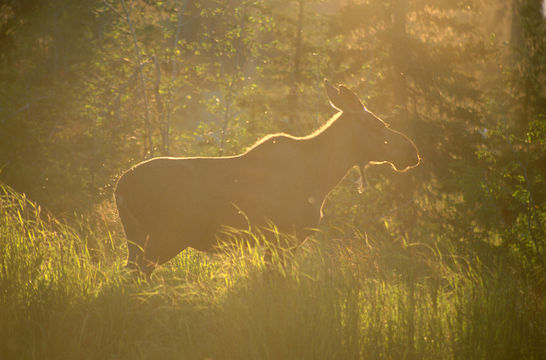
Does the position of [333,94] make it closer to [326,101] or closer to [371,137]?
[371,137]

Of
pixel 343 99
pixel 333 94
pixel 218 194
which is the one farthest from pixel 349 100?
pixel 218 194

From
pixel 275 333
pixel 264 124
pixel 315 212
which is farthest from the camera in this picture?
pixel 264 124

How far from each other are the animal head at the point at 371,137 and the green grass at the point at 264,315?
2.01 meters

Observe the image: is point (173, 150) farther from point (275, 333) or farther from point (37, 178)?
point (275, 333)

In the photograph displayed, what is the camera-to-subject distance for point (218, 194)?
6.64 m

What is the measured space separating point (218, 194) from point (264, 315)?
1988mm

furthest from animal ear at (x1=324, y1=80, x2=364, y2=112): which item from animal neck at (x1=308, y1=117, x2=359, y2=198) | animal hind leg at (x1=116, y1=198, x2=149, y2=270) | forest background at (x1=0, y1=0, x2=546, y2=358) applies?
forest background at (x1=0, y1=0, x2=546, y2=358)

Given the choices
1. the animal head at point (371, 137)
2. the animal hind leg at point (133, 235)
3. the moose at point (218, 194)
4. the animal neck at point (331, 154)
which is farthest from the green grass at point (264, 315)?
the animal head at point (371, 137)

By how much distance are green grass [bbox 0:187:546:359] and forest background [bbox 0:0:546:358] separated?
3.99 meters

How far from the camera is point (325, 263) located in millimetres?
5762

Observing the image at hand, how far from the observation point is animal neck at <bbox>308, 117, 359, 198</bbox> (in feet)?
23.7

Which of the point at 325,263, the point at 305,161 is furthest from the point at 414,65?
the point at 325,263

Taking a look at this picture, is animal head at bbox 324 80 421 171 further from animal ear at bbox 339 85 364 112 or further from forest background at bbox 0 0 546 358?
forest background at bbox 0 0 546 358

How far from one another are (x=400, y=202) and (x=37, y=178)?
373 inches
